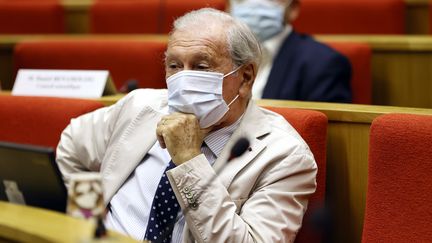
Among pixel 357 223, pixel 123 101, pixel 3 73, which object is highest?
pixel 123 101

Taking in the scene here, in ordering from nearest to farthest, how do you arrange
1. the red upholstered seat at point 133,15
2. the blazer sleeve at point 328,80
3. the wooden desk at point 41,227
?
1. the wooden desk at point 41,227
2. the blazer sleeve at point 328,80
3. the red upholstered seat at point 133,15

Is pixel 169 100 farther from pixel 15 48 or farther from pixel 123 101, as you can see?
pixel 15 48

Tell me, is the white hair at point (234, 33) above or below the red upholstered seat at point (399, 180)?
above

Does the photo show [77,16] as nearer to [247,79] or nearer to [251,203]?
[247,79]

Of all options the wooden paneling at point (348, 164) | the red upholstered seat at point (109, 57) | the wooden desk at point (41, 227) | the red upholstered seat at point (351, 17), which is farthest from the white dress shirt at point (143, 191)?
the red upholstered seat at point (351, 17)

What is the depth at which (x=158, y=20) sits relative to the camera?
1.95 meters

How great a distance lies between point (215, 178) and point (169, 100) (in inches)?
5.9

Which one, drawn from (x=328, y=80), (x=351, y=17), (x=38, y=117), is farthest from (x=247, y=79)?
(x=351, y=17)

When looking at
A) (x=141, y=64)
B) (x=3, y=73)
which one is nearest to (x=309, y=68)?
(x=141, y=64)

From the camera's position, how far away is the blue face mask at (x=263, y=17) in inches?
60.9

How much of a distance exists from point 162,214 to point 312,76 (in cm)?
63

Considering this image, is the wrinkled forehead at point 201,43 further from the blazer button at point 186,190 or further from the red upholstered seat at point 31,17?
the red upholstered seat at point 31,17

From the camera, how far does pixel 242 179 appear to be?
0.86 metres

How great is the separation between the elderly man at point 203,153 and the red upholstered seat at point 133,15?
2.96 ft
